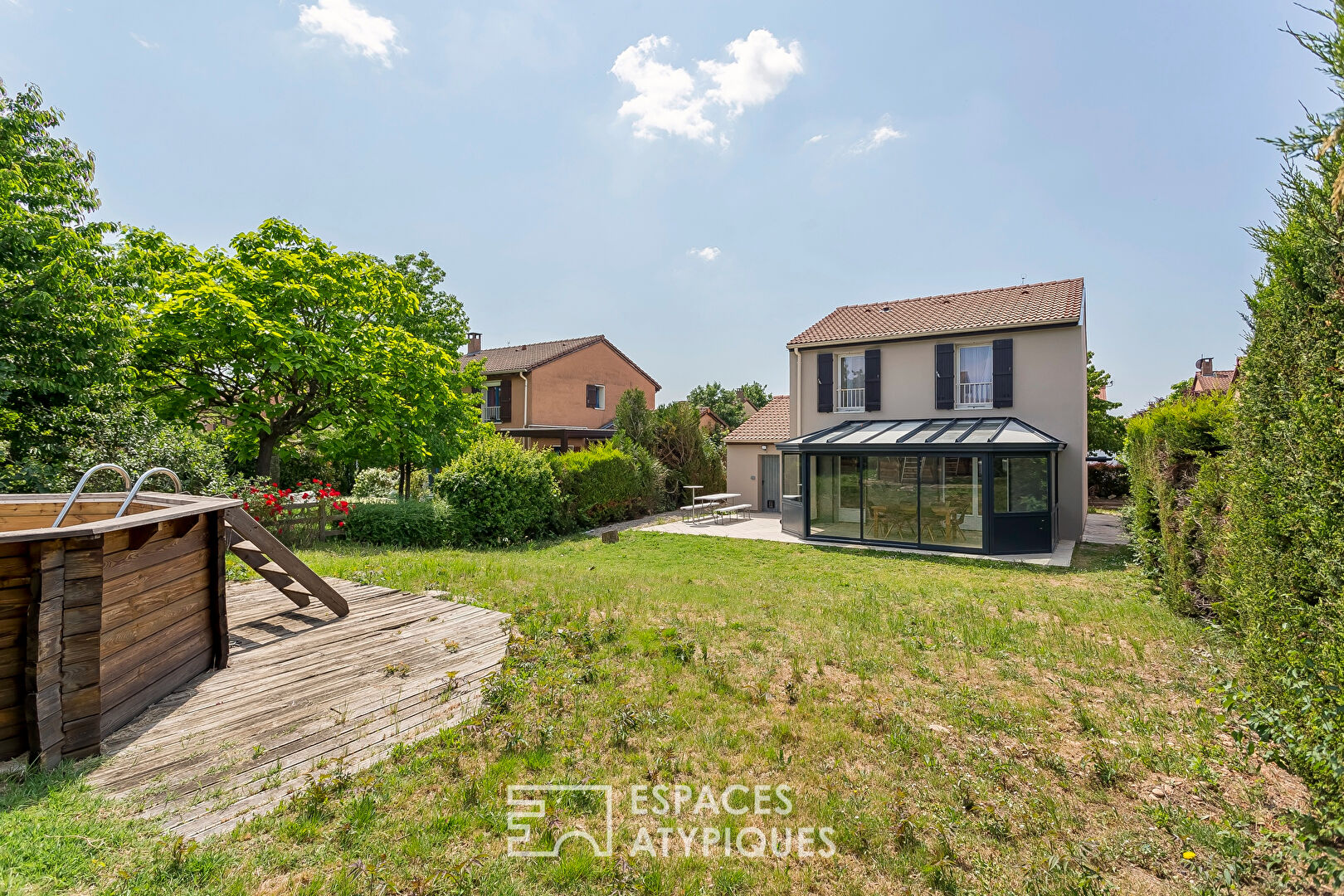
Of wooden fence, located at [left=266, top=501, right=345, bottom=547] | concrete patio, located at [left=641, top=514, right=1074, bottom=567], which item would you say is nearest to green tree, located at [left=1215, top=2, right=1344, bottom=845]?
concrete patio, located at [left=641, top=514, right=1074, bottom=567]

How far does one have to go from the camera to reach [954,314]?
15.9m

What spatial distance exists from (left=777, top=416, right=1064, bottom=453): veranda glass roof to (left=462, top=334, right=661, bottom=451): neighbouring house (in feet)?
35.5

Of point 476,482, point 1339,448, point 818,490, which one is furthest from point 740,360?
point 1339,448

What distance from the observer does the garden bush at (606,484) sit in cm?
1563

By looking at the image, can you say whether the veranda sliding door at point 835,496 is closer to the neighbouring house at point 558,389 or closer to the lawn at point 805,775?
the lawn at point 805,775

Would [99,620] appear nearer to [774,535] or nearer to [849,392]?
[774,535]

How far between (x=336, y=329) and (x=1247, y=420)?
1524 cm

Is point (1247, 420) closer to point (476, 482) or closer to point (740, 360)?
point (476, 482)

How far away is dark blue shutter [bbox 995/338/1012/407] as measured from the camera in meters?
14.4

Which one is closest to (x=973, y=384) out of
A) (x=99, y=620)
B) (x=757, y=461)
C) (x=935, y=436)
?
(x=935, y=436)

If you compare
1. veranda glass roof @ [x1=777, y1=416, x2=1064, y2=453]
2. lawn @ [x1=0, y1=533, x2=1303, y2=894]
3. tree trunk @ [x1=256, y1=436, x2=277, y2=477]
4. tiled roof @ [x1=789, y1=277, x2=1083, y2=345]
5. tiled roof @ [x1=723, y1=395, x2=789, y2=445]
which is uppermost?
tiled roof @ [x1=789, y1=277, x2=1083, y2=345]

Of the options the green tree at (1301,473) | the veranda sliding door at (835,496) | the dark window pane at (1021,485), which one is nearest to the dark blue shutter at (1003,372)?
the dark window pane at (1021,485)

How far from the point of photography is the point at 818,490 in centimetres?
1488

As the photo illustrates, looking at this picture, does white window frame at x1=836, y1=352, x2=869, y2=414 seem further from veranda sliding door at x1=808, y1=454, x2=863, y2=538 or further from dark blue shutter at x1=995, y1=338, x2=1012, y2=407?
dark blue shutter at x1=995, y1=338, x2=1012, y2=407
